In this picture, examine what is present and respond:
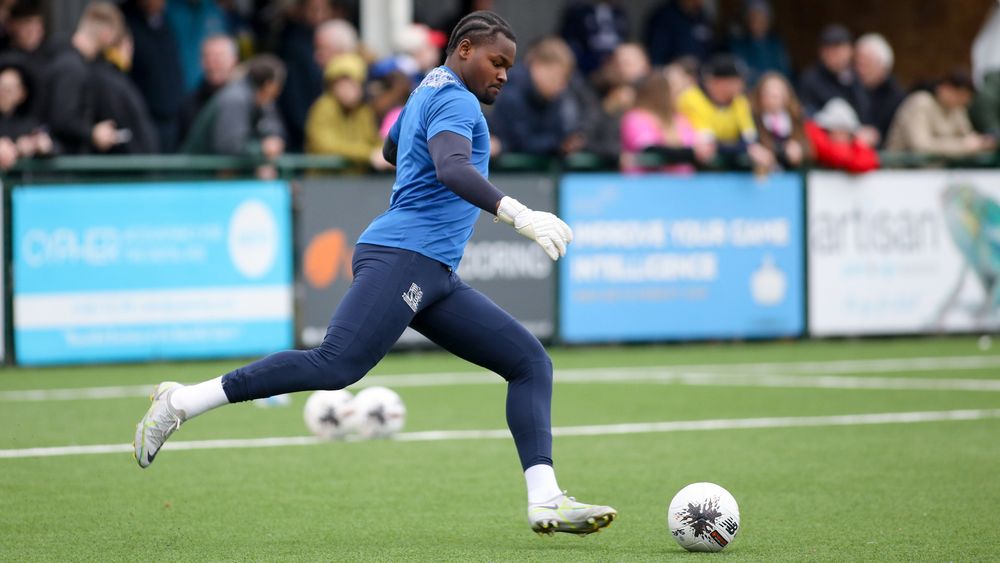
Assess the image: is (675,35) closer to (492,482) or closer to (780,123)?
(780,123)

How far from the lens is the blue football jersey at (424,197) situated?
6.93 meters

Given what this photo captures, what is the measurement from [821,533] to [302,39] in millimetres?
11471

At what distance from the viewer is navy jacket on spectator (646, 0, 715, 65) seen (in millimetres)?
21000

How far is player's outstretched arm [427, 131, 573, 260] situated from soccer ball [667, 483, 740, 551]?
1.22 meters

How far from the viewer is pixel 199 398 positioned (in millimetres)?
7012

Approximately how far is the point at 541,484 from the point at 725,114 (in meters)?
10.5

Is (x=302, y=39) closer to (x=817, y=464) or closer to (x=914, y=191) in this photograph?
(x=914, y=191)

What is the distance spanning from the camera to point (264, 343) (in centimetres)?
1509

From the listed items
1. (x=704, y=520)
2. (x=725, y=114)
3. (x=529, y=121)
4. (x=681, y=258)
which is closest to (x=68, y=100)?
(x=529, y=121)

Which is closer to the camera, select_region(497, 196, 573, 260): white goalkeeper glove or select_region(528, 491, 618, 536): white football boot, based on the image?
select_region(497, 196, 573, 260): white goalkeeper glove

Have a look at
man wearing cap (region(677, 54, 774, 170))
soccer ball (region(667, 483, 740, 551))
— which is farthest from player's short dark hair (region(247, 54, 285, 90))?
soccer ball (region(667, 483, 740, 551))

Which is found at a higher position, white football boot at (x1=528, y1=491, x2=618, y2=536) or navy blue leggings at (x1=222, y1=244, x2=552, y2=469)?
navy blue leggings at (x1=222, y1=244, x2=552, y2=469)

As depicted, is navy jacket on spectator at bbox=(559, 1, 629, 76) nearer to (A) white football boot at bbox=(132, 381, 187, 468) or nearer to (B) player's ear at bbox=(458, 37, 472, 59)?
(B) player's ear at bbox=(458, 37, 472, 59)

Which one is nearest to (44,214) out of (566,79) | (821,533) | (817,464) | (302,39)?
(302,39)
